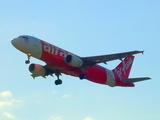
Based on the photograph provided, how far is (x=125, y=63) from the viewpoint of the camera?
2689 inches

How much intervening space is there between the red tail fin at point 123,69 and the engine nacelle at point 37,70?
1211 centimetres

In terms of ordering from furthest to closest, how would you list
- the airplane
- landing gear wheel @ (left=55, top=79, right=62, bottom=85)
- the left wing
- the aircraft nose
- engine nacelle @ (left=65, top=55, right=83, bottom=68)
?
landing gear wheel @ (left=55, top=79, right=62, bottom=85) < the left wing < engine nacelle @ (left=65, top=55, right=83, bottom=68) < the airplane < the aircraft nose

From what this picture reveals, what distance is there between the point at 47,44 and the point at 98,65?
1003 centimetres

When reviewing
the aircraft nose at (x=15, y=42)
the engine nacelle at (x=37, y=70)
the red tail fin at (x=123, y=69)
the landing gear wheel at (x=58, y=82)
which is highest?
the red tail fin at (x=123, y=69)

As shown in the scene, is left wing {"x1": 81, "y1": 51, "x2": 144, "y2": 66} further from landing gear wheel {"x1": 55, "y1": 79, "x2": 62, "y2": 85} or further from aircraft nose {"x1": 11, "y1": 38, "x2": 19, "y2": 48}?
aircraft nose {"x1": 11, "y1": 38, "x2": 19, "y2": 48}

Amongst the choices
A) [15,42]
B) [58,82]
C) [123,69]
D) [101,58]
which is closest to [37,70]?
[58,82]

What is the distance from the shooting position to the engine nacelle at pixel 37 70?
5841cm

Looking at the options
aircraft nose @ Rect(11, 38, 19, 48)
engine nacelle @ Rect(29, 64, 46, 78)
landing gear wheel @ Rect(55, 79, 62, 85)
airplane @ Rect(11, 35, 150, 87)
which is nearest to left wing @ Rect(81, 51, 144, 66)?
airplane @ Rect(11, 35, 150, 87)

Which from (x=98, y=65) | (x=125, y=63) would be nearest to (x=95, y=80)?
(x=98, y=65)

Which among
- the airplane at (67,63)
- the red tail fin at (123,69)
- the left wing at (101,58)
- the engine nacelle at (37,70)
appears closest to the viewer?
the airplane at (67,63)

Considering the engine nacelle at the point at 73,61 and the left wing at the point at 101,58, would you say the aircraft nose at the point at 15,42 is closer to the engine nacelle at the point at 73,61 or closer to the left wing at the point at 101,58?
the engine nacelle at the point at 73,61

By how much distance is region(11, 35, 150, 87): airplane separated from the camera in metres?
52.5

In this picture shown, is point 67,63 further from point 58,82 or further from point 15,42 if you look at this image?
point 15,42

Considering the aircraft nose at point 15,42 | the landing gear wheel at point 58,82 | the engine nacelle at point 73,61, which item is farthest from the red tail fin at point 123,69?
the aircraft nose at point 15,42
